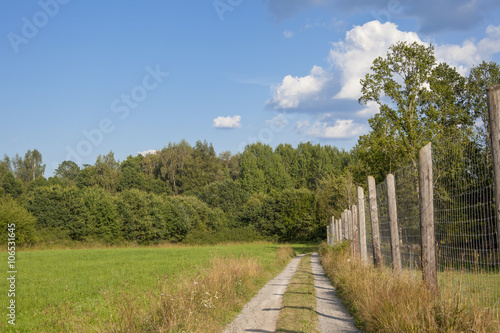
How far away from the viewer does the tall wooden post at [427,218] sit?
6051 millimetres

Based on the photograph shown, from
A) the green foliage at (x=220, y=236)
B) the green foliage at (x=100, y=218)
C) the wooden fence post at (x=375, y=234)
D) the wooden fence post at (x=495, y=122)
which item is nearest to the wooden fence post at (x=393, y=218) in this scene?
the wooden fence post at (x=375, y=234)

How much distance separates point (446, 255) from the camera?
19.8ft

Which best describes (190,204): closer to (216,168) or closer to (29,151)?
(216,168)

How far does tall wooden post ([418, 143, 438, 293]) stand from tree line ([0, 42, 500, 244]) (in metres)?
0.41

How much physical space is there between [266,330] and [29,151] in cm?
10165

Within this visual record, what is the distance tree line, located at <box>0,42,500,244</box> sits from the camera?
95.0 ft

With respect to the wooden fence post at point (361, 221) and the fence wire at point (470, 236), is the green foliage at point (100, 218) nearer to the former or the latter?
the wooden fence post at point (361, 221)

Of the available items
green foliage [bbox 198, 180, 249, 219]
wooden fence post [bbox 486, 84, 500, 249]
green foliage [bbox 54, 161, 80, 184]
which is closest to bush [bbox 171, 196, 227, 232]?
green foliage [bbox 198, 180, 249, 219]

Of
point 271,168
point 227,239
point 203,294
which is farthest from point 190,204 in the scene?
point 203,294

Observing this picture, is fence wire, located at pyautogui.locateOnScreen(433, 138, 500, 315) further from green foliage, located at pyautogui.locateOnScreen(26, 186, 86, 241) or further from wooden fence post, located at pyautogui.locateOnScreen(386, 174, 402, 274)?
green foliage, located at pyautogui.locateOnScreen(26, 186, 86, 241)

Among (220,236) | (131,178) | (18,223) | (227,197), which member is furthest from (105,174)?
(18,223)

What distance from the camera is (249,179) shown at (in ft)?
288

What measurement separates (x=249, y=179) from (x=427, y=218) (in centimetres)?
8162

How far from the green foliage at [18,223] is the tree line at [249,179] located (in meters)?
0.18
